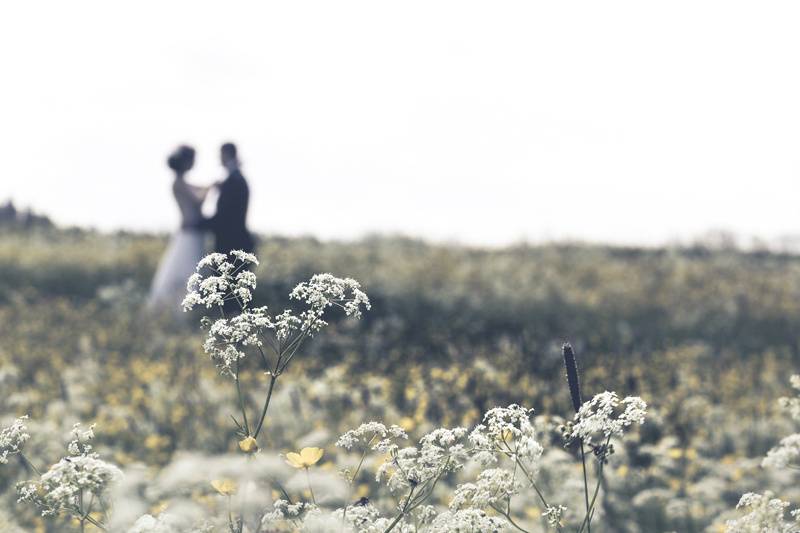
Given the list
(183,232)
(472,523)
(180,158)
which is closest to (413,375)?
(183,232)

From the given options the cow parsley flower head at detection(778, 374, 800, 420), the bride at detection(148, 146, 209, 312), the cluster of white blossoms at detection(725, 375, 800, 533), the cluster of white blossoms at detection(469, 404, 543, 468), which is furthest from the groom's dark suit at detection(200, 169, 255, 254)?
the cluster of white blossoms at detection(725, 375, 800, 533)

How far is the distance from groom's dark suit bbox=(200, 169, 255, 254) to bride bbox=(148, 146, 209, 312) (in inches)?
39.4

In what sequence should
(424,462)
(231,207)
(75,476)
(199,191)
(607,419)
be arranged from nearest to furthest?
(75,476)
(607,419)
(424,462)
(231,207)
(199,191)

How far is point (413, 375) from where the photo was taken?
27.4 ft

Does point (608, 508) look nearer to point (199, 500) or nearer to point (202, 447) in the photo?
point (199, 500)

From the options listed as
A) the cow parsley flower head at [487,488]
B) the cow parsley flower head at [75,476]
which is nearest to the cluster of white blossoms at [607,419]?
the cow parsley flower head at [487,488]

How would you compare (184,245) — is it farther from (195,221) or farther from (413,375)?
(413,375)

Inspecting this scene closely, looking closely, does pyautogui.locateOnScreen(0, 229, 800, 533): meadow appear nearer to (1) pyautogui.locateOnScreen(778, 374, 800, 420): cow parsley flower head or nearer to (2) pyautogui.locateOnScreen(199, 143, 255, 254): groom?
(1) pyautogui.locateOnScreen(778, 374, 800, 420): cow parsley flower head

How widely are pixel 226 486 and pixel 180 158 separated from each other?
10220 millimetres

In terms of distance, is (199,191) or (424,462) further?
(199,191)

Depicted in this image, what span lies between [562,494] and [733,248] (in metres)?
22.2

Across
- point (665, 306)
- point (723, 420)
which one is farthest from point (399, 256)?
point (723, 420)

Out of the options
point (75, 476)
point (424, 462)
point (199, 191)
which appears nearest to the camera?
point (75, 476)

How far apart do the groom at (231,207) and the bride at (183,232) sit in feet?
3.31
